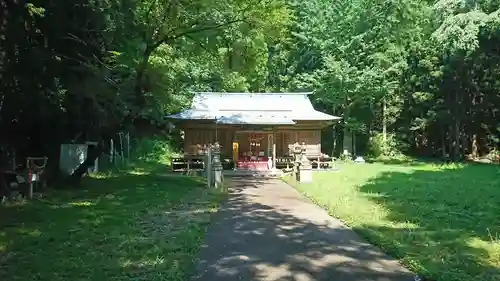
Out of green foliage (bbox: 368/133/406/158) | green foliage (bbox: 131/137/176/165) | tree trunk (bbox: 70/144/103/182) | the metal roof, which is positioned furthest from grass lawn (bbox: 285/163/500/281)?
green foliage (bbox: 368/133/406/158)

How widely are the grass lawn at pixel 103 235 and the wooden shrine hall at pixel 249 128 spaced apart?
39.6ft

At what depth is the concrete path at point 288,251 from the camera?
16.8 ft

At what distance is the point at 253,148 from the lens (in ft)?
88.3

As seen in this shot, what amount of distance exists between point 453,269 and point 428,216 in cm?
403

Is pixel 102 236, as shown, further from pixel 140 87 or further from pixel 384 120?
pixel 384 120

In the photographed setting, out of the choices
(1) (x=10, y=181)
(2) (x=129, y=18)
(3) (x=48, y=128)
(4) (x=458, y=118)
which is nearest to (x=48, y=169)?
(3) (x=48, y=128)

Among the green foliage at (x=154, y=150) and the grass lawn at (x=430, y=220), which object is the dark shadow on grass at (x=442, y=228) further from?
the green foliage at (x=154, y=150)

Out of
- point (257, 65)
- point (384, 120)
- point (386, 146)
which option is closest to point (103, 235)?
point (257, 65)

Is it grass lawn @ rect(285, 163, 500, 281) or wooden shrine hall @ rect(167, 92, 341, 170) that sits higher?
wooden shrine hall @ rect(167, 92, 341, 170)

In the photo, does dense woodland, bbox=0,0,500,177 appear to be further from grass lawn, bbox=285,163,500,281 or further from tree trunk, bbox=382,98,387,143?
grass lawn, bbox=285,163,500,281

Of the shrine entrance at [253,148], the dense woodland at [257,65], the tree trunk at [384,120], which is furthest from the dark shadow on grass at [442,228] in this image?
the tree trunk at [384,120]

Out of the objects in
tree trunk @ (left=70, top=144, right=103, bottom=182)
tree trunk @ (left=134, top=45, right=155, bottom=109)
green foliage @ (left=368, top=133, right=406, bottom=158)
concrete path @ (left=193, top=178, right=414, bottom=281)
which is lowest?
concrete path @ (left=193, top=178, right=414, bottom=281)

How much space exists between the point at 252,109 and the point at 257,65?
352cm

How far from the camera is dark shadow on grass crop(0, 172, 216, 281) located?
527cm
